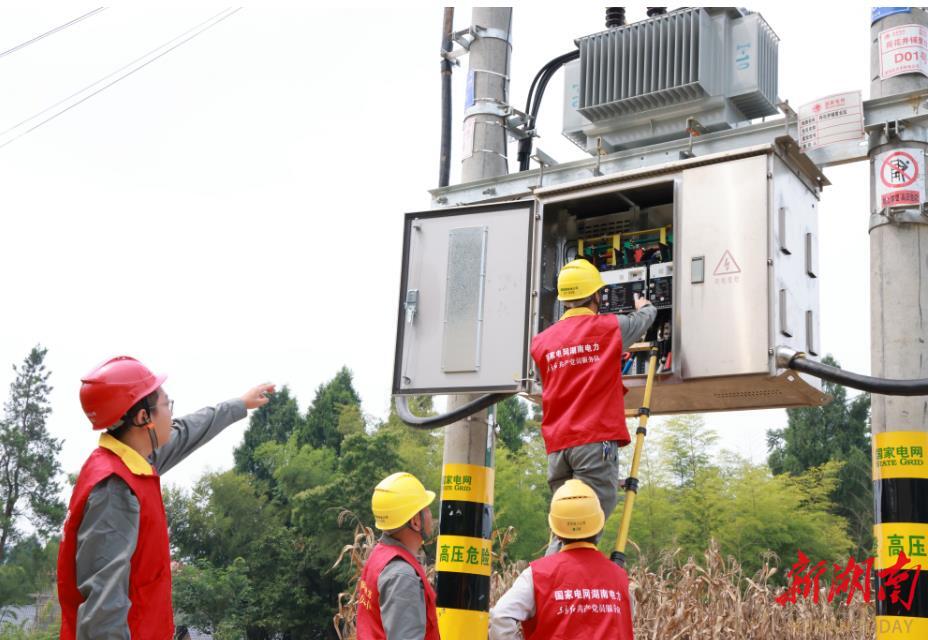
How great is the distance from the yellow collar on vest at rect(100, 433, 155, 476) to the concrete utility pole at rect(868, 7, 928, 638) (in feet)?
13.7

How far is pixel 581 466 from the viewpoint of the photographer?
17.3 feet

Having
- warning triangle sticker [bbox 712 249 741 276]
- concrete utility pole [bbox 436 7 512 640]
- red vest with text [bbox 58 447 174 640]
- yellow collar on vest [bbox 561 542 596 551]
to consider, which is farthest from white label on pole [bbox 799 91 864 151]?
red vest with text [bbox 58 447 174 640]

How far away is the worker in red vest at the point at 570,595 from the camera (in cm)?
417

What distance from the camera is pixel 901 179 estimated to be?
19.8 ft

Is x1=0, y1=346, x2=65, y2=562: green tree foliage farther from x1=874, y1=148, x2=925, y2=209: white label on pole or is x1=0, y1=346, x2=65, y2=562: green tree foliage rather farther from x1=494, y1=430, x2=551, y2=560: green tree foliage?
x1=874, y1=148, x2=925, y2=209: white label on pole

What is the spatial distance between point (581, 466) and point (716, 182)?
2077mm

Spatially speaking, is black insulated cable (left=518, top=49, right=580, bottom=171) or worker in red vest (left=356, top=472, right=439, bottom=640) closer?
worker in red vest (left=356, top=472, right=439, bottom=640)

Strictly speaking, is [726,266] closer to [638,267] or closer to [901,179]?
[638,267]

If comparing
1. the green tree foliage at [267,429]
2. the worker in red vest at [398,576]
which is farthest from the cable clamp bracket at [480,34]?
the green tree foliage at [267,429]

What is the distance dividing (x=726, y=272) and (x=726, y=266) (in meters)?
0.04

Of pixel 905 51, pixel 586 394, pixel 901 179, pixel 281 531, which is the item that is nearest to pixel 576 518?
pixel 586 394

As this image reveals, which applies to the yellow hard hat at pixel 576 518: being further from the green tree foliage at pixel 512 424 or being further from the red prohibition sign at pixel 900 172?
the green tree foliage at pixel 512 424

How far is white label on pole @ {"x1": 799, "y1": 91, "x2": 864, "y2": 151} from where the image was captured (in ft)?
20.3

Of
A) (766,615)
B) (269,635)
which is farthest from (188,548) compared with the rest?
(766,615)
